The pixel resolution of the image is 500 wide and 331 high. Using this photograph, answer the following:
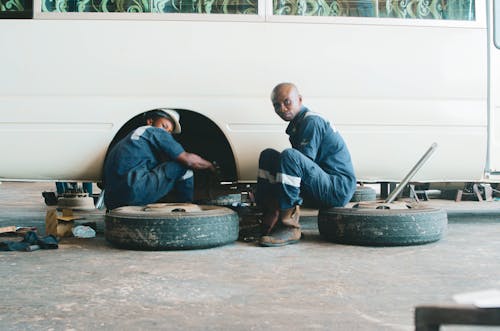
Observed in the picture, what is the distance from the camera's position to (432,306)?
1.16 m

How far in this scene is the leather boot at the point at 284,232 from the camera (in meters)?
3.73

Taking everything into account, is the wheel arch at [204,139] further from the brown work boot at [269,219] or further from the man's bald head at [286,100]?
the man's bald head at [286,100]

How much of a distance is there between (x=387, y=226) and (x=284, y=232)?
657 millimetres

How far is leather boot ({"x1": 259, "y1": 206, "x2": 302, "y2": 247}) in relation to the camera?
373cm

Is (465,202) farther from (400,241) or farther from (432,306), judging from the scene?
(432,306)

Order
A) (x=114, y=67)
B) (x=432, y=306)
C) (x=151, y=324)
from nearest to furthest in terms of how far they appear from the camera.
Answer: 1. (x=432, y=306)
2. (x=151, y=324)
3. (x=114, y=67)

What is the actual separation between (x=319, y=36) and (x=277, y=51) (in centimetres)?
30

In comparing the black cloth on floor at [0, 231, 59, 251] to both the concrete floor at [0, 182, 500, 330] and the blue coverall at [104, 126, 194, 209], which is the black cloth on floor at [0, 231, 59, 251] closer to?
the concrete floor at [0, 182, 500, 330]

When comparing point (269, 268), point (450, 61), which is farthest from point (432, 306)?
point (450, 61)

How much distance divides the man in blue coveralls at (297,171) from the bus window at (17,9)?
169cm

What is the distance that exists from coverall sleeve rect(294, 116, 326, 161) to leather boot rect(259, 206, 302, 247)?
0.40m

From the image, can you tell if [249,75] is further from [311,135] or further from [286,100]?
[311,135]

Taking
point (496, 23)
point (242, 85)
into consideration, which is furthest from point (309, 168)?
point (496, 23)

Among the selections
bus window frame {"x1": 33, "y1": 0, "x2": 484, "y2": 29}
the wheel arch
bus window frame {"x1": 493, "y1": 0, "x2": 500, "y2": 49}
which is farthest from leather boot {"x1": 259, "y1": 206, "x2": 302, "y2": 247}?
bus window frame {"x1": 493, "y1": 0, "x2": 500, "y2": 49}
